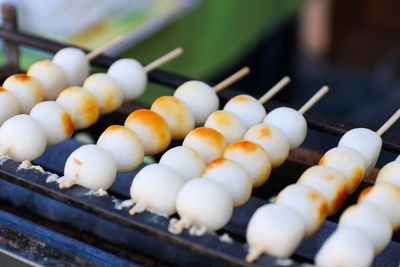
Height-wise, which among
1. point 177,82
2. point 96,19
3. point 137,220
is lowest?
point 137,220

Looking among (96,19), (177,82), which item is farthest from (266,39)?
(177,82)

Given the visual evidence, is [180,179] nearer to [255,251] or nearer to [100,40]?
[255,251]

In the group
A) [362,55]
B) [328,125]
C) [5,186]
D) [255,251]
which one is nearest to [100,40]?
[5,186]

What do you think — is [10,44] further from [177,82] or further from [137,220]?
[137,220]

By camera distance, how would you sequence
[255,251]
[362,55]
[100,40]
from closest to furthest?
[255,251], [100,40], [362,55]

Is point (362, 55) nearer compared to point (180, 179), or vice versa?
point (180, 179)

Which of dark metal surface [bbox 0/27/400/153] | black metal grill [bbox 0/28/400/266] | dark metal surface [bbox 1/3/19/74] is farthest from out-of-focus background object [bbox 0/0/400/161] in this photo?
black metal grill [bbox 0/28/400/266]

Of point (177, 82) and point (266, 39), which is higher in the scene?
point (177, 82)

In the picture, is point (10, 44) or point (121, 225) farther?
point (10, 44)

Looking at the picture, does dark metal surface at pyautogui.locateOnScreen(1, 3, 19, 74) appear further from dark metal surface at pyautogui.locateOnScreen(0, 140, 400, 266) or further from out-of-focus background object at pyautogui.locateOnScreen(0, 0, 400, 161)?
out-of-focus background object at pyautogui.locateOnScreen(0, 0, 400, 161)
